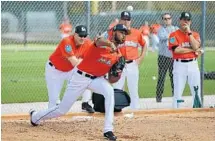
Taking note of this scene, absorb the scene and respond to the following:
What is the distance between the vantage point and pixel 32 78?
20812 mm

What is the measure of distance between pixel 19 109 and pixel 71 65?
2.60m

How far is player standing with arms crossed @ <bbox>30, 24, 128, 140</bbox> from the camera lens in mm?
9595

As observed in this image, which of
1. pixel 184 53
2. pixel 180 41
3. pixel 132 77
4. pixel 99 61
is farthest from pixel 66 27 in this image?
pixel 99 61

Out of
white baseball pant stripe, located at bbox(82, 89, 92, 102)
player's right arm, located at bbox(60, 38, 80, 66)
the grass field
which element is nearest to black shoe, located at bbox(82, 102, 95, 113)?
white baseball pant stripe, located at bbox(82, 89, 92, 102)

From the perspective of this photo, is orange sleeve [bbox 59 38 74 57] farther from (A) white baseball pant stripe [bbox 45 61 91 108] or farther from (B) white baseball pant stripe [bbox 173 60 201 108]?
(B) white baseball pant stripe [bbox 173 60 201 108]

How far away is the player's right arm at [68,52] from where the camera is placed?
11.2 metres

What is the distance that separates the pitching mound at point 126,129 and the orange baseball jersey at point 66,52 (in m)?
0.97

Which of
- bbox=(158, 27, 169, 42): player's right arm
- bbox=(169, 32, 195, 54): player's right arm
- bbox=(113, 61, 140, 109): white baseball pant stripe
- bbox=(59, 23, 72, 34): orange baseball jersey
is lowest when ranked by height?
bbox=(113, 61, 140, 109): white baseball pant stripe

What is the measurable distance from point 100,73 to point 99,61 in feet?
0.63

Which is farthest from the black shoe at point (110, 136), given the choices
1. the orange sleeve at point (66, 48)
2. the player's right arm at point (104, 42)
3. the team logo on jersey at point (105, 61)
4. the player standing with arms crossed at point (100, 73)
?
the orange sleeve at point (66, 48)

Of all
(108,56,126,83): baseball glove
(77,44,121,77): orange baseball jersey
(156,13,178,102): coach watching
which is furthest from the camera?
(156,13,178,102): coach watching

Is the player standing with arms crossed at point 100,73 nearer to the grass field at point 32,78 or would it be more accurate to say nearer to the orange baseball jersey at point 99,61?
the orange baseball jersey at point 99,61

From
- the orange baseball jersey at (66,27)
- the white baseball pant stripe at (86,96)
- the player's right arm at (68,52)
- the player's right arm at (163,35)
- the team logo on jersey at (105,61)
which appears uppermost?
the orange baseball jersey at (66,27)

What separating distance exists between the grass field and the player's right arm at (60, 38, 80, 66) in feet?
14.5
